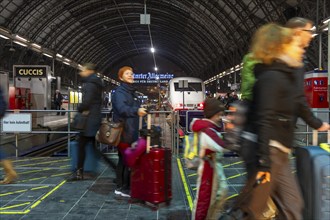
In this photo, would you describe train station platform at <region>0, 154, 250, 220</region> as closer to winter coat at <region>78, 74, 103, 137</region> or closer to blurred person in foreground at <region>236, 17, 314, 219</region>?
winter coat at <region>78, 74, 103, 137</region>

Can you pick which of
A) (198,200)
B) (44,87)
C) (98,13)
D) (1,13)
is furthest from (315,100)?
(98,13)

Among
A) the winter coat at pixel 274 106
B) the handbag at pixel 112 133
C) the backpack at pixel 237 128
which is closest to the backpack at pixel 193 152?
the backpack at pixel 237 128

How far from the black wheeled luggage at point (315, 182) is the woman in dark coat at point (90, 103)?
3.55 m

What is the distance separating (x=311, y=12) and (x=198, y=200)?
65.1ft

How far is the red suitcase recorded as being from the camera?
14.3ft

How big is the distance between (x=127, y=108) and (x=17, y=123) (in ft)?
16.5

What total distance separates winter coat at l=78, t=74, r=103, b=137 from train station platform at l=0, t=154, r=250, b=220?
3.10ft

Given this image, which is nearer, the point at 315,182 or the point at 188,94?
the point at 315,182

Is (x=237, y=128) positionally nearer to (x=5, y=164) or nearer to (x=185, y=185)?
(x=185, y=185)

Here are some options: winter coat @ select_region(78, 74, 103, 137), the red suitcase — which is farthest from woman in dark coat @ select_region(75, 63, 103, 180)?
the red suitcase

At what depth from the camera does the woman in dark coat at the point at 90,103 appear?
18.6 feet

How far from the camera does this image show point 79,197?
17.2ft

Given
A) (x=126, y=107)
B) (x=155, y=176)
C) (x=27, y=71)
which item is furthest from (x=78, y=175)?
(x=27, y=71)

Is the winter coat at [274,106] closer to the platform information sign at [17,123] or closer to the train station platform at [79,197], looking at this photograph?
the train station platform at [79,197]
